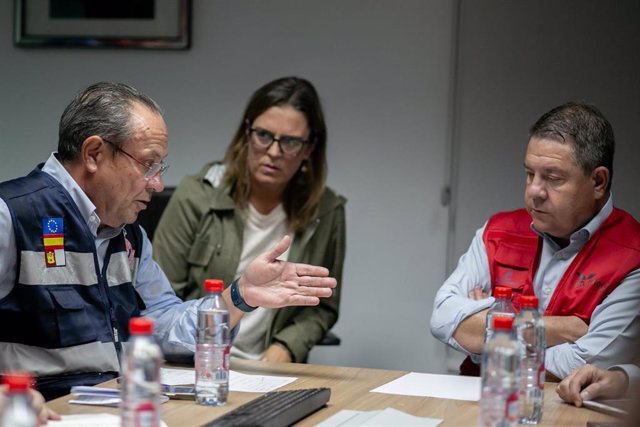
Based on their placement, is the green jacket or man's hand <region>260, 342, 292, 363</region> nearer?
man's hand <region>260, 342, 292, 363</region>

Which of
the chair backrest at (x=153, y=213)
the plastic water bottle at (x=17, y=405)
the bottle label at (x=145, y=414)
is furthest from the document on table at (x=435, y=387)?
the chair backrest at (x=153, y=213)

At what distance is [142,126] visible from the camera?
92.0 inches

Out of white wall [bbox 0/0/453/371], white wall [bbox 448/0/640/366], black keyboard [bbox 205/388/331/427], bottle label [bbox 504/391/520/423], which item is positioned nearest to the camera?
bottle label [bbox 504/391/520/423]

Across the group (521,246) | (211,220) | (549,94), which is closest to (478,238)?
(521,246)

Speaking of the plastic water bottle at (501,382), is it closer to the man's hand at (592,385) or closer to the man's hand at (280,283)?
the man's hand at (592,385)

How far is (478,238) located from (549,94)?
1205 millimetres

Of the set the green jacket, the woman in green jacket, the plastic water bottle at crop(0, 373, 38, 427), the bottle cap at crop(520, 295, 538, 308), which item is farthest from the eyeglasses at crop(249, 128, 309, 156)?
the plastic water bottle at crop(0, 373, 38, 427)

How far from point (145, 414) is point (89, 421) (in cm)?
38

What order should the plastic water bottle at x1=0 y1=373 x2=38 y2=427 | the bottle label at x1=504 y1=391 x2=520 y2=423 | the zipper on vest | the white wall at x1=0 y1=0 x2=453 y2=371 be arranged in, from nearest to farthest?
1. the plastic water bottle at x1=0 y1=373 x2=38 y2=427
2. the bottle label at x1=504 y1=391 x2=520 y2=423
3. the zipper on vest
4. the white wall at x1=0 y1=0 x2=453 y2=371

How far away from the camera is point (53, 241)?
2.17m

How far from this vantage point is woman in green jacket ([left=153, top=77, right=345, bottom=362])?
322cm

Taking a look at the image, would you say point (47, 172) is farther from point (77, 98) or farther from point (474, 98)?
point (474, 98)

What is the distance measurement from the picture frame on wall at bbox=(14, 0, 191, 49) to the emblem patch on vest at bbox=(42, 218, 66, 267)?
2.06 m

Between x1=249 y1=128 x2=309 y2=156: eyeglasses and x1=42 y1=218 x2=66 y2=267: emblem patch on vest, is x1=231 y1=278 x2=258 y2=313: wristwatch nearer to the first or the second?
x1=42 y1=218 x2=66 y2=267: emblem patch on vest
